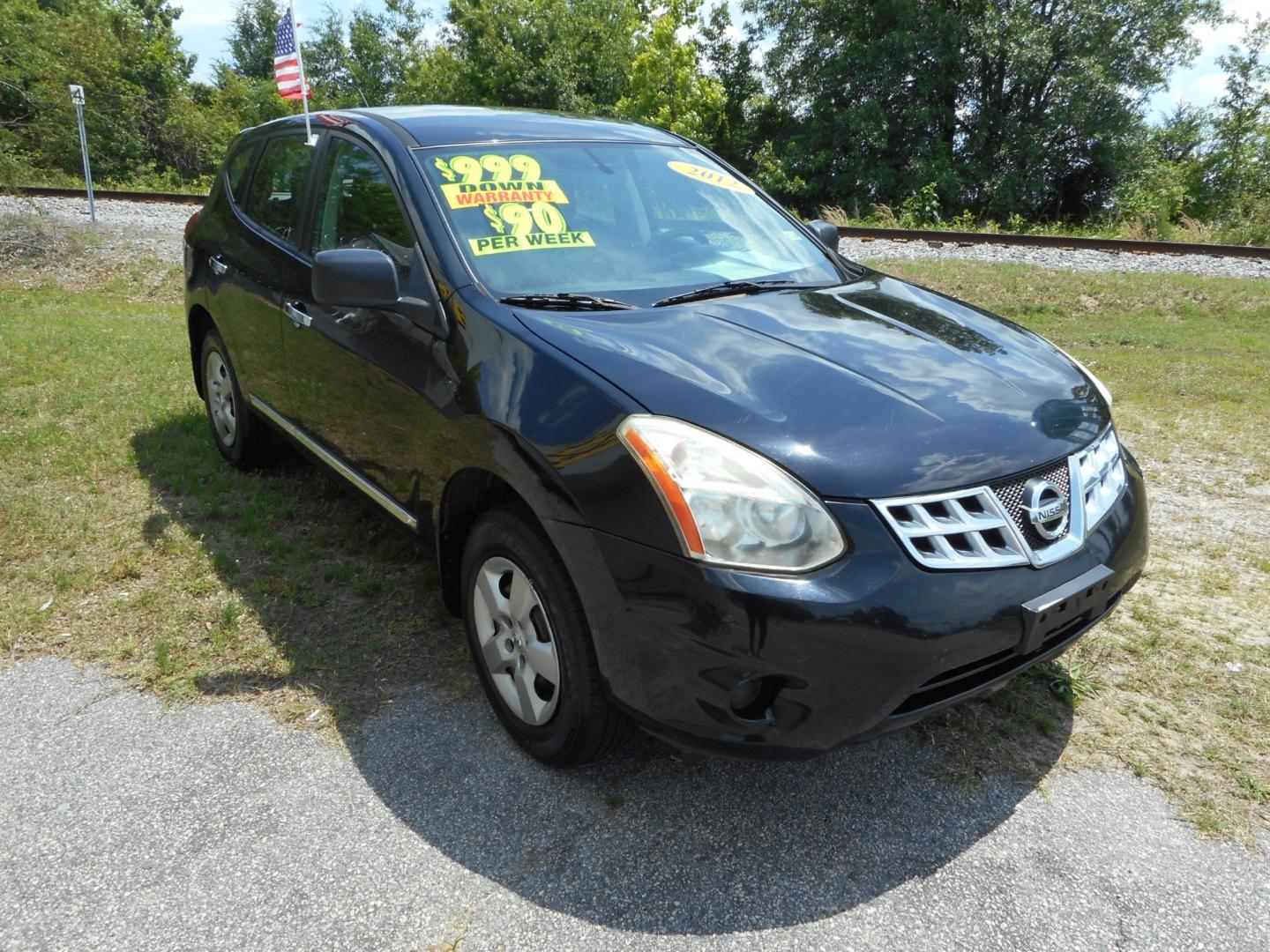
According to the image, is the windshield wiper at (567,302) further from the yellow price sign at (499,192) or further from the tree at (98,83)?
the tree at (98,83)

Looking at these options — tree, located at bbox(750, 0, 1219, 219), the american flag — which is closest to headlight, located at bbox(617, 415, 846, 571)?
the american flag

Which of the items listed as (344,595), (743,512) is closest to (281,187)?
(344,595)

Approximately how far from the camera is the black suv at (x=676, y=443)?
7.16 feet

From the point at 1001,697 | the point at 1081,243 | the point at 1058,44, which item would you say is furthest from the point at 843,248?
the point at 1058,44

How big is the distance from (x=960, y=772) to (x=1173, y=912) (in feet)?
2.08

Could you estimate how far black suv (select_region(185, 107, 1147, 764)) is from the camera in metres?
2.18

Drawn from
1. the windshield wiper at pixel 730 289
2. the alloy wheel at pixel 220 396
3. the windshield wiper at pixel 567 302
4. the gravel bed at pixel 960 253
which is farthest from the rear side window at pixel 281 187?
the gravel bed at pixel 960 253

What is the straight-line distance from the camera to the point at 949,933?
2.24 metres

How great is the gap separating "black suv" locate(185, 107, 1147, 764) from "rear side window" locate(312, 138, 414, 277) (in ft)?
0.06

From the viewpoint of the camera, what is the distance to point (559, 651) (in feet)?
8.36

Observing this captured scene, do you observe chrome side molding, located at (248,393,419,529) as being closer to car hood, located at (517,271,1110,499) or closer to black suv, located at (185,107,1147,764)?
black suv, located at (185,107,1147,764)

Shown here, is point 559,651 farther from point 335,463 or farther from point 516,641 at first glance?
point 335,463

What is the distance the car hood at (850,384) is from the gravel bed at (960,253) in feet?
29.7

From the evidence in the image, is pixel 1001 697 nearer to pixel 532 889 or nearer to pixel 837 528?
pixel 837 528
